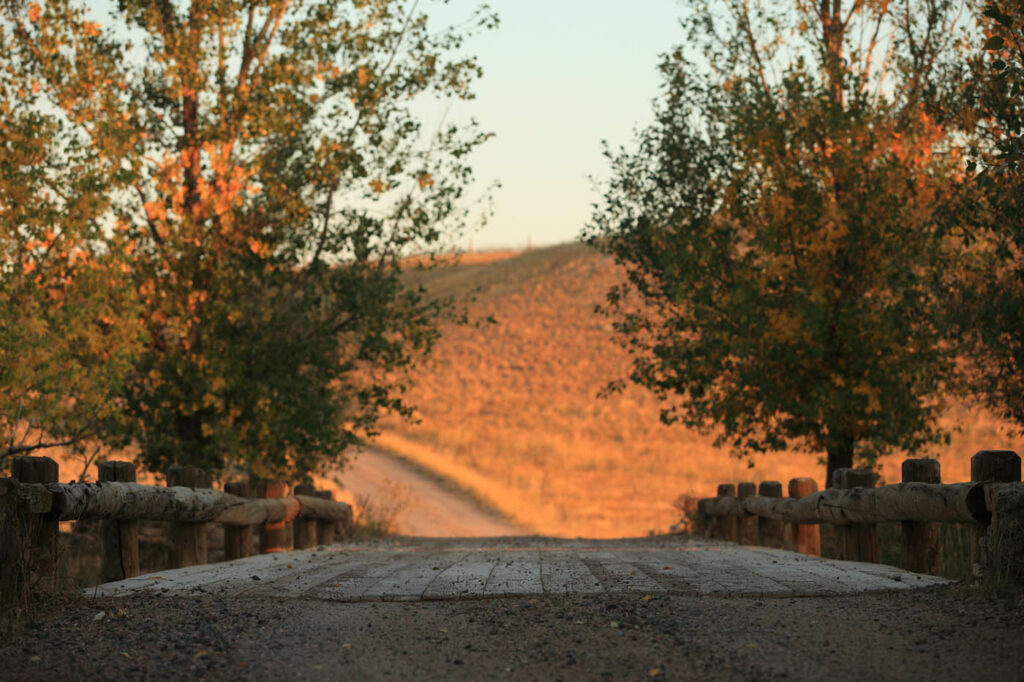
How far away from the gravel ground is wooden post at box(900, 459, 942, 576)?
1674mm

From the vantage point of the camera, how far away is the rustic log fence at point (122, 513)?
5.92 m

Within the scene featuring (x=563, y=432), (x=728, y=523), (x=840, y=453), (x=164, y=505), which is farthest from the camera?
(x=563, y=432)

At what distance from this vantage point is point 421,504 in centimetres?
3184

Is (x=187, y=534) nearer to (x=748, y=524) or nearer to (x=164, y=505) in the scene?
(x=164, y=505)

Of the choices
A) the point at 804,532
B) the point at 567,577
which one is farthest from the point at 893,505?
the point at 804,532

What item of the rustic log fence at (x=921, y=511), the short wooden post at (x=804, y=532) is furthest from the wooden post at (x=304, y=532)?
the short wooden post at (x=804, y=532)

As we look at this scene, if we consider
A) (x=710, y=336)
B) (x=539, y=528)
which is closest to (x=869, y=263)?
(x=710, y=336)

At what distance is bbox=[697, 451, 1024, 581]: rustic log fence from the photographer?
598cm

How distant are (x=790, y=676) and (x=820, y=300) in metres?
11.6

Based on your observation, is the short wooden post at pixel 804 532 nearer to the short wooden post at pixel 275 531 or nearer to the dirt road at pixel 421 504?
the short wooden post at pixel 275 531

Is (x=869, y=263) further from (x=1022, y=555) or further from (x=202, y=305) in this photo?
(x=1022, y=555)

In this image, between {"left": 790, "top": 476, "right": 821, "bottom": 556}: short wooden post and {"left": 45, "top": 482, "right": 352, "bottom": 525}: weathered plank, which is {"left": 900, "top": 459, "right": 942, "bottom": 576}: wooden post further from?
{"left": 45, "top": 482, "right": 352, "bottom": 525}: weathered plank

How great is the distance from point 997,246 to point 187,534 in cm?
1073

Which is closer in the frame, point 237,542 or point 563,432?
point 237,542
